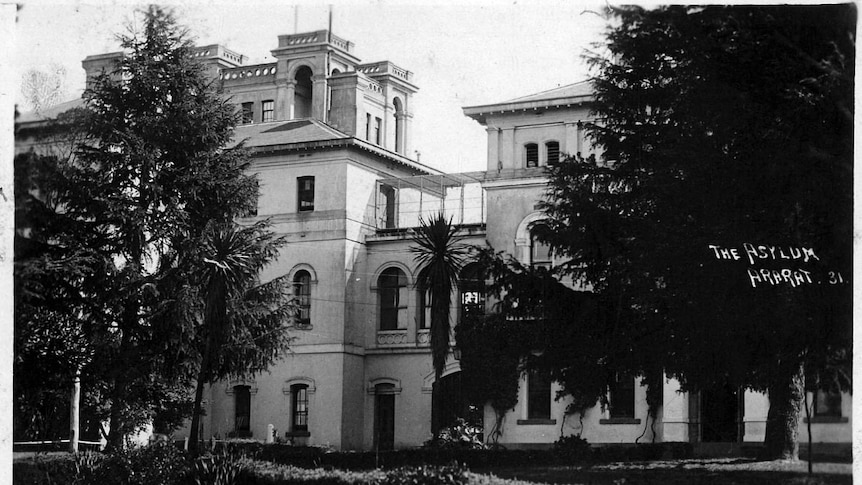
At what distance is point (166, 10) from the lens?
20453mm

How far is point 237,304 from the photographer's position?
21.2m

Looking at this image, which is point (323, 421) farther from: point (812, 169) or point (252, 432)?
point (812, 169)

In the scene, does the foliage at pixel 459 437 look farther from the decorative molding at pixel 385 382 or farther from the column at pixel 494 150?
the column at pixel 494 150

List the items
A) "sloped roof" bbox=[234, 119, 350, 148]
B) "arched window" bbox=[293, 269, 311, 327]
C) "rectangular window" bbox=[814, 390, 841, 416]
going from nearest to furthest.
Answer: "rectangular window" bbox=[814, 390, 841, 416] < "sloped roof" bbox=[234, 119, 350, 148] < "arched window" bbox=[293, 269, 311, 327]

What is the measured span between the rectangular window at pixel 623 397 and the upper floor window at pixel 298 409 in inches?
316

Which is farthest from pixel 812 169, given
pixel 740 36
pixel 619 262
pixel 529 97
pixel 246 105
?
pixel 246 105

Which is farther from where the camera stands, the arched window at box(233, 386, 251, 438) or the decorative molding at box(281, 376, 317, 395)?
the decorative molding at box(281, 376, 317, 395)

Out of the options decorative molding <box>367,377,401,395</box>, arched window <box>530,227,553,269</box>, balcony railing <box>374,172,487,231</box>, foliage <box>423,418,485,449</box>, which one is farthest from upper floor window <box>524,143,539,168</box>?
decorative molding <box>367,377,401,395</box>

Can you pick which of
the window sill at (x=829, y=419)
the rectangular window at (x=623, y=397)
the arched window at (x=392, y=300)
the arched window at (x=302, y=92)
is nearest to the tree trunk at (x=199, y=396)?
the arched window at (x=392, y=300)

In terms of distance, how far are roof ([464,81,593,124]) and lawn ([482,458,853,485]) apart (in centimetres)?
598

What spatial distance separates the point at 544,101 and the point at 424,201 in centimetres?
482

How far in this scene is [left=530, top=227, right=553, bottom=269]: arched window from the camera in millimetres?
19859

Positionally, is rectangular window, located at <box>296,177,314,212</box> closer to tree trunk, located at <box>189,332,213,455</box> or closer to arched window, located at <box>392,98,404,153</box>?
tree trunk, located at <box>189,332,213,455</box>

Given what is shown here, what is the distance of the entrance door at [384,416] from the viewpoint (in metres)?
26.3
